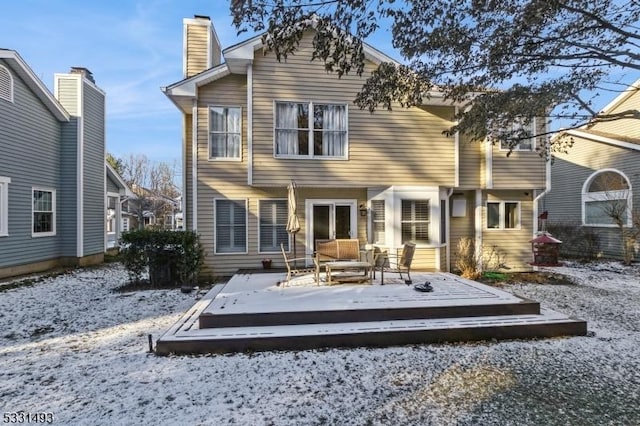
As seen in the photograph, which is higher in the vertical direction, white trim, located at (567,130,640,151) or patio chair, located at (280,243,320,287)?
white trim, located at (567,130,640,151)

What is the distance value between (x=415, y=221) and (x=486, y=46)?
5306 millimetres

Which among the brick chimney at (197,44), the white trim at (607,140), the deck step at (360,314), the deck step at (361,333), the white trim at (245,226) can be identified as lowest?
the deck step at (361,333)

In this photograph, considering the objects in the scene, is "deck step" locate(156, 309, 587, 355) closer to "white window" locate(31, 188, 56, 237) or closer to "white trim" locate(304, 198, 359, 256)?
"white trim" locate(304, 198, 359, 256)

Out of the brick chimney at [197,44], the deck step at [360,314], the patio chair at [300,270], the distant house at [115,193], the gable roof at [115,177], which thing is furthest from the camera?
the distant house at [115,193]

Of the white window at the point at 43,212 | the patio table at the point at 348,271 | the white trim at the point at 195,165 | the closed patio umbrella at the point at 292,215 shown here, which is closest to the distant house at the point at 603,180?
the patio table at the point at 348,271

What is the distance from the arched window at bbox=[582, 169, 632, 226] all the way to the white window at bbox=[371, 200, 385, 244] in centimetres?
948

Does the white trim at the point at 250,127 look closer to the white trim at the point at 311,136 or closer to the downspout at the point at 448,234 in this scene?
the white trim at the point at 311,136

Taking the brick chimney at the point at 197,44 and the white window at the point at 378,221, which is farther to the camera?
the brick chimney at the point at 197,44

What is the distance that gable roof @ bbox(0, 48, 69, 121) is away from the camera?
9.81 metres

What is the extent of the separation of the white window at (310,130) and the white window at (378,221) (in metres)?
1.67

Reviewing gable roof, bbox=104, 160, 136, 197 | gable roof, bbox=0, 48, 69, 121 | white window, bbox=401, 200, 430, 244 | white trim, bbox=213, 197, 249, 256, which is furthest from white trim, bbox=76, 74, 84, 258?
white window, bbox=401, 200, 430, 244

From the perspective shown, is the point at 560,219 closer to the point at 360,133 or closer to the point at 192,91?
the point at 360,133

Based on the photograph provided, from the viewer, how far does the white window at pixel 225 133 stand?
9305 mm

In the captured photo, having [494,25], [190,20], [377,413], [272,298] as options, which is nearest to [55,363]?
[272,298]
